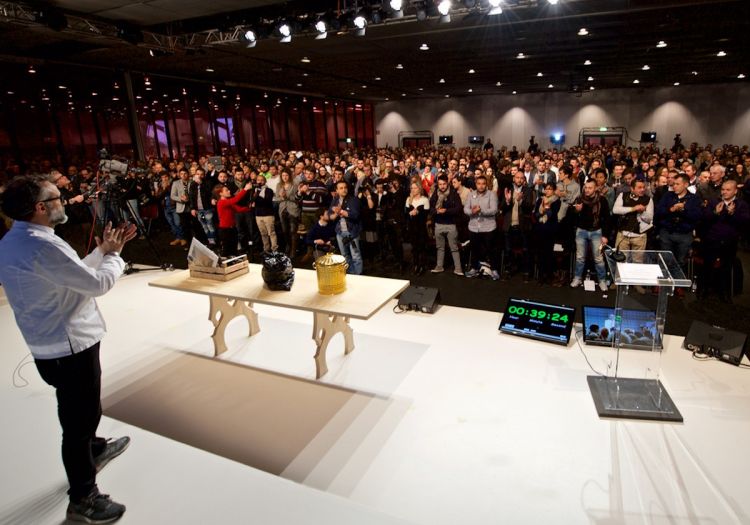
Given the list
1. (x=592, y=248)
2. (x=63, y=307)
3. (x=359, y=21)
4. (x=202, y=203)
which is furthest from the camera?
(x=202, y=203)

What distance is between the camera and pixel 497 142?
22750mm

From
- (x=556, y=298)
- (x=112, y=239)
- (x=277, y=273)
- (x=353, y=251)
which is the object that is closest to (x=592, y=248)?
(x=556, y=298)

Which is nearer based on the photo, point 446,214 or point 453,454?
point 453,454

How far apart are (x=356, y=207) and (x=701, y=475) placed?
430cm

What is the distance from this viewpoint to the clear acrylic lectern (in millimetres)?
2900

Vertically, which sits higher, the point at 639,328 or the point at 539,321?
the point at 639,328

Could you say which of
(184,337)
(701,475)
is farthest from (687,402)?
(184,337)

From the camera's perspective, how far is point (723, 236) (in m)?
4.68

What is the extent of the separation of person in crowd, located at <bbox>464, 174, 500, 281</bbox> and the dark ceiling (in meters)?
2.27

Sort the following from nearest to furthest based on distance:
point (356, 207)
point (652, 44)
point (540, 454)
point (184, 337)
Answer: point (540, 454) → point (184, 337) → point (356, 207) → point (652, 44)

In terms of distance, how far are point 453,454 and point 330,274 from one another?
54.3 inches

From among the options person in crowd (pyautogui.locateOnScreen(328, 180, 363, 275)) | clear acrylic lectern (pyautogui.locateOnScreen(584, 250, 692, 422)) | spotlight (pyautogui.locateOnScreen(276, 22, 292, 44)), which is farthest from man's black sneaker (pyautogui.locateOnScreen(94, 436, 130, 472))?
spotlight (pyautogui.locateOnScreen(276, 22, 292, 44))

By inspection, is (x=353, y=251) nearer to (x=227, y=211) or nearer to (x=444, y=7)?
(x=227, y=211)

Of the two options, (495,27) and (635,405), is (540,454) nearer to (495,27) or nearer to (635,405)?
(635,405)
